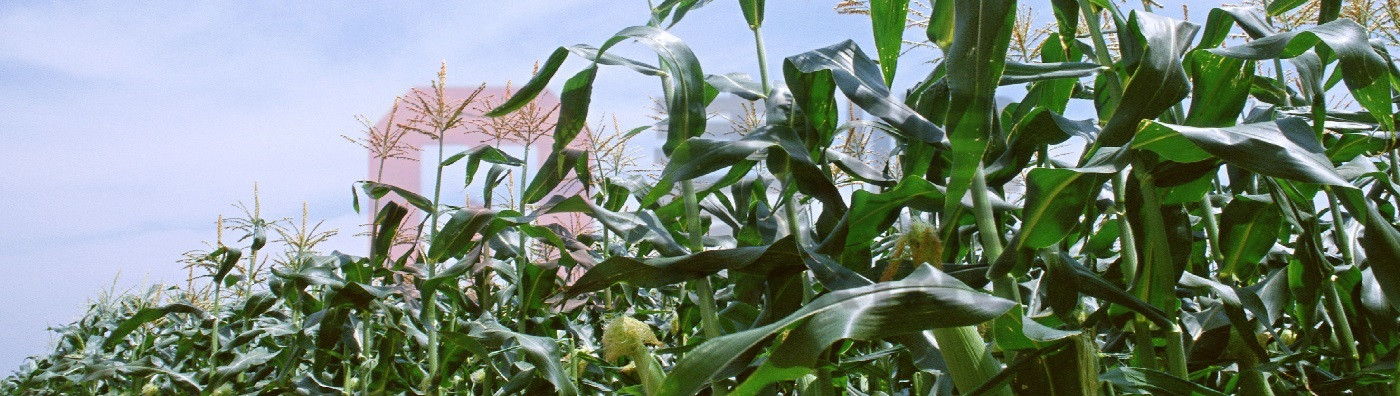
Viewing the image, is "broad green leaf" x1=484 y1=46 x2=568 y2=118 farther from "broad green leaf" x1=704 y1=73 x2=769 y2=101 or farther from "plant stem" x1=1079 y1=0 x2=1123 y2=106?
"plant stem" x1=1079 y1=0 x2=1123 y2=106

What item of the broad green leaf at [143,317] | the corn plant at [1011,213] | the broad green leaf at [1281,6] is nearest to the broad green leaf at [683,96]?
the corn plant at [1011,213]

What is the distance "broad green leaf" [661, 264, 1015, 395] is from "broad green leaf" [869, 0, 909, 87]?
0.38 metres

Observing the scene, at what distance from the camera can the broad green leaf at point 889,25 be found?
100cm

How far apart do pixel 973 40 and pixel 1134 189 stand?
0.98 ft

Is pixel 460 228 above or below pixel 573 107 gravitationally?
below

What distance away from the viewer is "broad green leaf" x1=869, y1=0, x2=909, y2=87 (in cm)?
100

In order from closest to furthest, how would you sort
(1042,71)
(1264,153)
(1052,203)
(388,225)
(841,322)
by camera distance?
(841,322)
(1264,153)
(1052,203)
(1042,71)
(388,225)

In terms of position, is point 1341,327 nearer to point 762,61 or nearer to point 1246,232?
point 1246,232

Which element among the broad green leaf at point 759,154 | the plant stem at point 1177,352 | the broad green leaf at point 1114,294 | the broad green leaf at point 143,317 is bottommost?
the broad green leaf at point 143,317

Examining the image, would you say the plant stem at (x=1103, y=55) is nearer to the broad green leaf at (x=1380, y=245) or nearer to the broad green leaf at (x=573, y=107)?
the broad green leaf at (x=1380, y=245)

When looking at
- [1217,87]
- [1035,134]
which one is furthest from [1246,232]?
[1035,134]

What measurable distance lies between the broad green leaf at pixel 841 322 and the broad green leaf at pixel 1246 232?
2.02ft

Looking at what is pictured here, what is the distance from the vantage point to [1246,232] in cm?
116

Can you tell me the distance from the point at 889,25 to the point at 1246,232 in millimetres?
562
